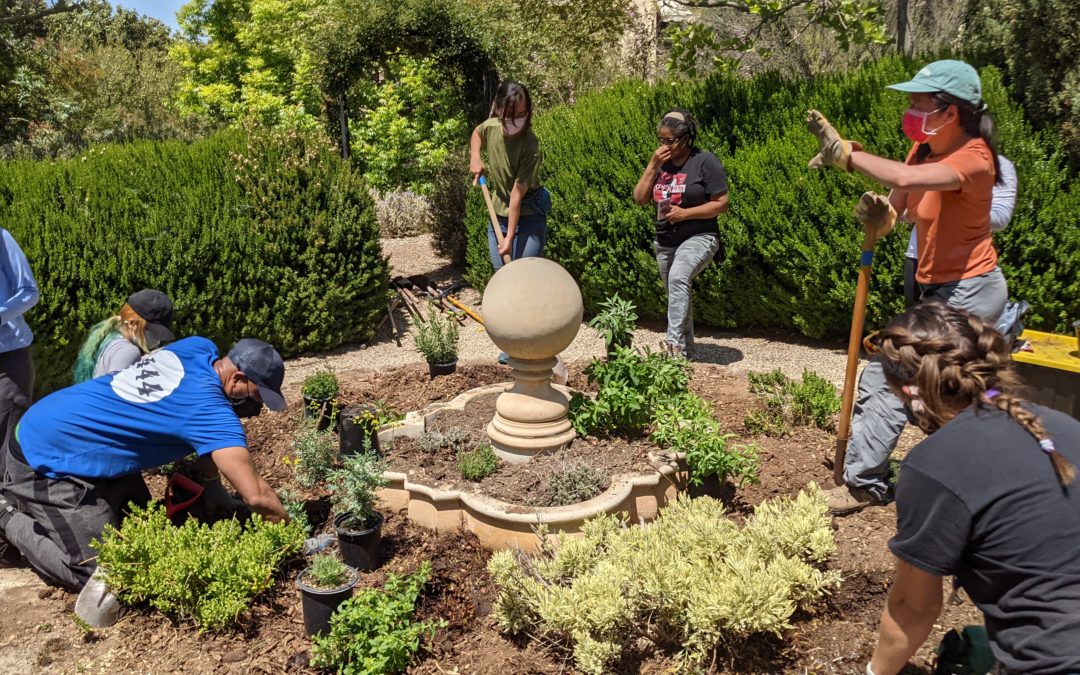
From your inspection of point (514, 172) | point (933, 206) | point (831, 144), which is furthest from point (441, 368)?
point (933, 206)

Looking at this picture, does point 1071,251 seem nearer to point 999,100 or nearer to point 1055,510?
point 999,100

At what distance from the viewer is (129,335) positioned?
14.6 feet

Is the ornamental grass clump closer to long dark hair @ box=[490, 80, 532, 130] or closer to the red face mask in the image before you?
the red face mask

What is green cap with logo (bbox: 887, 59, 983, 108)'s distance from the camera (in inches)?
138

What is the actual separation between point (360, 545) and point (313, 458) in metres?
1.00

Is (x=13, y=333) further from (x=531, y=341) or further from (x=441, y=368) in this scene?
(x=441, y=368)

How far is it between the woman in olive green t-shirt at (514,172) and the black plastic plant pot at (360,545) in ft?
9.82

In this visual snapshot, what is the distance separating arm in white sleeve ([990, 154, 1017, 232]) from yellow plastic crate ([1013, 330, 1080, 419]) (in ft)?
3.65

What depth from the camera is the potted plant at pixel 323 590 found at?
3271 millimetres

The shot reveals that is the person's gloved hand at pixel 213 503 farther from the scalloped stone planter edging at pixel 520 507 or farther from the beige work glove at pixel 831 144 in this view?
the beige work glove at pixel 831 144

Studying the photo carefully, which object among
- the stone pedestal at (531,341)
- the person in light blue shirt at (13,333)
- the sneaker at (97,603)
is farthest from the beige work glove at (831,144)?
the person in light blue shirt at (13,333)

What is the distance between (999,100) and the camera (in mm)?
6238

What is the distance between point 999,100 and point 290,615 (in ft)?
20.1

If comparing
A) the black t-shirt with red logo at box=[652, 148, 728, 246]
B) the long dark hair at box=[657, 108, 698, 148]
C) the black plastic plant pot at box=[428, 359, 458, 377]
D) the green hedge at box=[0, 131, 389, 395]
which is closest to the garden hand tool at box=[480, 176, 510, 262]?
the black plastic plant pot at box=[428, 359, 458, 377]
